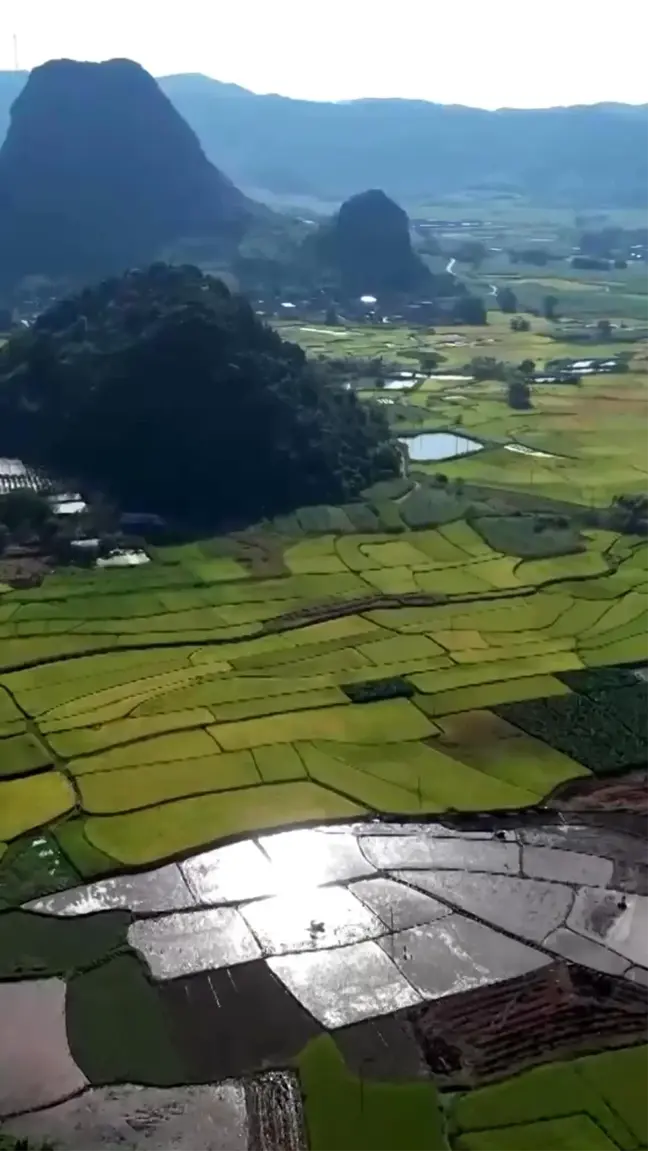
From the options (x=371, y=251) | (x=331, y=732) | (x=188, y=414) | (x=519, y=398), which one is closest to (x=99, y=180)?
(x=371, y=251)

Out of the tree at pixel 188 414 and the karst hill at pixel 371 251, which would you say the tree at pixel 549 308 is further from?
the tree at pixel 188 414

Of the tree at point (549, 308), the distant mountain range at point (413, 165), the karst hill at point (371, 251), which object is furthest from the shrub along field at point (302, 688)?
the distant mountain range at point (413, 165)

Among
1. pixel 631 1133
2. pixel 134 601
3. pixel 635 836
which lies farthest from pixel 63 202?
pixel 631 1133

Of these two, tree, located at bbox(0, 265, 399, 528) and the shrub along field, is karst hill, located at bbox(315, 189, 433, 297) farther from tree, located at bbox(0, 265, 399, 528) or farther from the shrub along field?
the shrub along field

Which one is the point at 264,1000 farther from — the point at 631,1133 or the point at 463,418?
the point at 463,418

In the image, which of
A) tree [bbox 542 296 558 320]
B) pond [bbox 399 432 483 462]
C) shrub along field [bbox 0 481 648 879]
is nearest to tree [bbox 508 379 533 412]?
pond [bbox 399 432 483 462]
